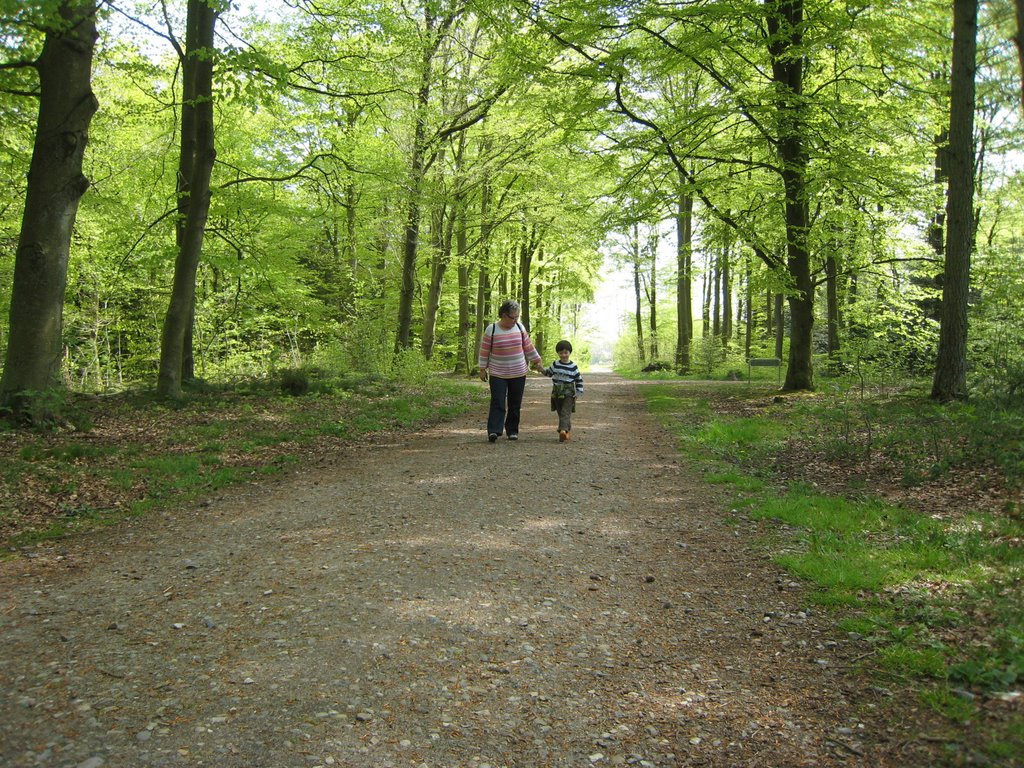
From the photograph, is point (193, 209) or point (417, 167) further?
point (417, 167)

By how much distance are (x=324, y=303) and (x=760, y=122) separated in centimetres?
1429

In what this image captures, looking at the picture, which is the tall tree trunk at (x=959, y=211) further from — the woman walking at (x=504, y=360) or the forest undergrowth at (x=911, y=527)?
the woman walking at (x=504, y=360)

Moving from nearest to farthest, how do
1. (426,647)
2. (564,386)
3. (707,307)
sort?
1. (426,647)
2. (564,386)
3. (707,307)

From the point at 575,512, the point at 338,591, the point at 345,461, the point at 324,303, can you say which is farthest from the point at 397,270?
the point at 338,591

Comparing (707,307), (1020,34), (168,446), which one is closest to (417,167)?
(168,446)

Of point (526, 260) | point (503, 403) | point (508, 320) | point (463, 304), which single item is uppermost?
point (526, 260)

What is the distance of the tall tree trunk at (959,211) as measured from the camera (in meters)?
10.1

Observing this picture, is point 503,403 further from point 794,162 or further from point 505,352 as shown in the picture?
point 794,162

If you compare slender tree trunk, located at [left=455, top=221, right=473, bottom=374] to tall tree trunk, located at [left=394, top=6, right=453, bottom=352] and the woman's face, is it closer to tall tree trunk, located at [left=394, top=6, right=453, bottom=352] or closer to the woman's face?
tall tree trunk, located at [left=394, top=6, right=453, bottom=352]

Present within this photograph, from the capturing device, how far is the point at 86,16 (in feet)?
29.2

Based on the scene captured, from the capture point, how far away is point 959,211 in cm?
1023

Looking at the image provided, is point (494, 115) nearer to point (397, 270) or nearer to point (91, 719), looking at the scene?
point (397, 270)

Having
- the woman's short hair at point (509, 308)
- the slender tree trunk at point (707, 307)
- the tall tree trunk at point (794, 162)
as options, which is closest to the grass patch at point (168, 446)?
the woman's short hair at point (509, 308)

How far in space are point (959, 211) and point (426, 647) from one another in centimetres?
1078
